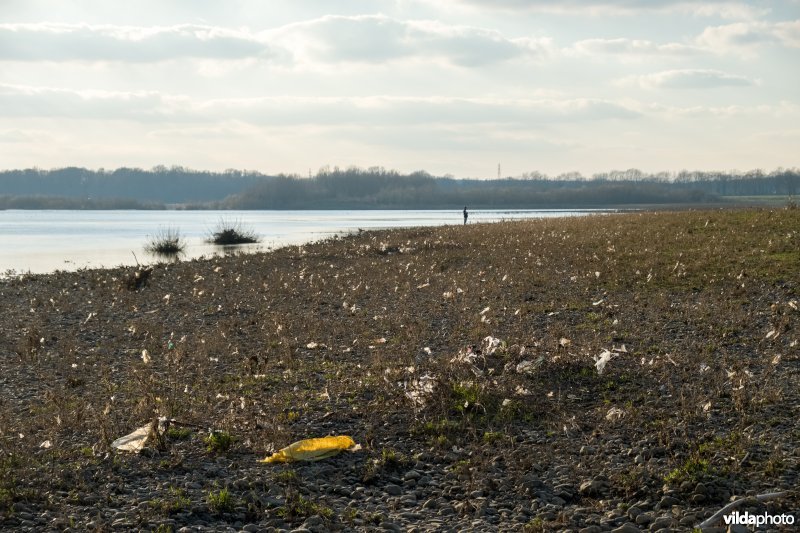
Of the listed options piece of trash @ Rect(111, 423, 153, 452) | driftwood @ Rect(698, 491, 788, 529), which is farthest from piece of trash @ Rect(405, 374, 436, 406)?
driftwood @ Rect(698, 491, 788, 529)

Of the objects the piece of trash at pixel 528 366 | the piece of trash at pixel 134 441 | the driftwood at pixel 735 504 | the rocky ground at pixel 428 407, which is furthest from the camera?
the piece of trash at pixel 528 366

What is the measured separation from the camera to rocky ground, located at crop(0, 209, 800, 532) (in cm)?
739

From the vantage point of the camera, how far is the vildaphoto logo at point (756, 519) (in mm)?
6672

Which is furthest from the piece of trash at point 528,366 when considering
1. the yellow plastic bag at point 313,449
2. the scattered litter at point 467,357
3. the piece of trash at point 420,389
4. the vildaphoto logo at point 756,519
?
the vildaphoto logo at point 756,519

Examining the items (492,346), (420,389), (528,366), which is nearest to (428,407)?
(420,389)

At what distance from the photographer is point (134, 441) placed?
9.07 m

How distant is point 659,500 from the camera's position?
7324 millimetres

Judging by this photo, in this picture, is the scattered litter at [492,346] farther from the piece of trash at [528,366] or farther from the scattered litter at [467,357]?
the piece of trash at [528,366]

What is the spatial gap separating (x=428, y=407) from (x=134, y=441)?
3466 millimetres

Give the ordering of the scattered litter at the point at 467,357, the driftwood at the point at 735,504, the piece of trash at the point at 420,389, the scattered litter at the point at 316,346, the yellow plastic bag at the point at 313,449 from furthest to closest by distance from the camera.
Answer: the scattered litter at the point at 316,346, the scattered litter at the point at 467,357, the piece of trash at the point at 420,389, the yellow plastic bag at the point at 313,449, the driftwood at the point at 735,504

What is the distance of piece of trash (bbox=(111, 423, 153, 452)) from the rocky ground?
14cm

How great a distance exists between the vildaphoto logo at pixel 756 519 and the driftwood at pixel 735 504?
46mm

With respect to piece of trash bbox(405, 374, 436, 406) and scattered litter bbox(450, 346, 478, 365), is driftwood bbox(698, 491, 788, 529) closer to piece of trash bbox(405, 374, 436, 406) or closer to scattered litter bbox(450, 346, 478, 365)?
piece of trash bbox(405, 374, 436, 406)

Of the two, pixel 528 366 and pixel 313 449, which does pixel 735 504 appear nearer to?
pixel 313 449
